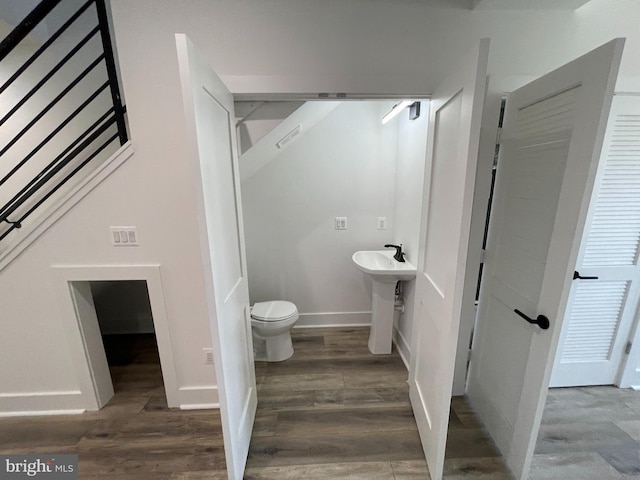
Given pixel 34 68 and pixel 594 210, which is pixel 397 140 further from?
pixel 34 68

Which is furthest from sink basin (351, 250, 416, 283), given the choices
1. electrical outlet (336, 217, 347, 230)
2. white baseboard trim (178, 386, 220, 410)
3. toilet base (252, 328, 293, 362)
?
white baseboard trim (178, 386, 220, 410)

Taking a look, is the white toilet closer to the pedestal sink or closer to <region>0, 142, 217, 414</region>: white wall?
<region>0, 142, 217, 414</region>: white wall

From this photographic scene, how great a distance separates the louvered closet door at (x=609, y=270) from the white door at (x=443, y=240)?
1.09m

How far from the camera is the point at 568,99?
3.39ft

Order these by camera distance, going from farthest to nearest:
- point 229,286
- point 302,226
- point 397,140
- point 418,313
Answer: point 302,226 → point 397,140 → point 418,313 → point 229,286

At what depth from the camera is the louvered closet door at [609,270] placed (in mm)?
1502

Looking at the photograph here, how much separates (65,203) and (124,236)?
13.7 inches

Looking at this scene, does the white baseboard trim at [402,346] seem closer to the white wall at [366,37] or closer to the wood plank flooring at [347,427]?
the wood plank flooring at [347,427]

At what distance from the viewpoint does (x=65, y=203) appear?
1.45 meters

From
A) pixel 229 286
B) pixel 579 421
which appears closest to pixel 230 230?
pixel 229 286

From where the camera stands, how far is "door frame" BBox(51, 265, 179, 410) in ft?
5.05

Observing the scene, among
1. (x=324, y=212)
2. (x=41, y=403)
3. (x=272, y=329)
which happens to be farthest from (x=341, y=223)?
(x=41, y=403)

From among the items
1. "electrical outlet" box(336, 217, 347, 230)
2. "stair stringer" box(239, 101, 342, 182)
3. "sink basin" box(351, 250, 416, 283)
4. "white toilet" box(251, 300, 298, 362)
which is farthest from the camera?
"electrical outlet" box(336, 217, 347, 230)

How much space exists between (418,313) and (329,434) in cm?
93
